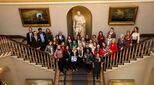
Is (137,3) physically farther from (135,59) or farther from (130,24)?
(135,59)

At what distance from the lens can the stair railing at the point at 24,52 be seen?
43.6 feet

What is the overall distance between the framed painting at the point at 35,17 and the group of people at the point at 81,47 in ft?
2.57

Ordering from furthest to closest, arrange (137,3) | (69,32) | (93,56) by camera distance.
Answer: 1. (69,32)
2. (137,3)
3. (93,56)

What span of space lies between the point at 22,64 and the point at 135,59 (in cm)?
526

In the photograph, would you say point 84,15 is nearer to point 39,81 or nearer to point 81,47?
point 81,47

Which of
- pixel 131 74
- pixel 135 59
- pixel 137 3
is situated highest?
pixel 137 3

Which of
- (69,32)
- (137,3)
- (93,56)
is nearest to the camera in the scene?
(93,56)

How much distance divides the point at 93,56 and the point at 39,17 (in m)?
3.46

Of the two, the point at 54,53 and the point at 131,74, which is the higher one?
the point at 54,53

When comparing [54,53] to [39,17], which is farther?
[39,17]

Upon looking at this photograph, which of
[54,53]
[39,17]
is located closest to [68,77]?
[54,53]

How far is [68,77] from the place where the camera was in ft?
43.5

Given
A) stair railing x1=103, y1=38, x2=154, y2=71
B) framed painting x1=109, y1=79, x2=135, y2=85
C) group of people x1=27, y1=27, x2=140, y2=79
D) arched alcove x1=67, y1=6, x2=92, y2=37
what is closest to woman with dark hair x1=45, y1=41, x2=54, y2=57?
group of people x1=27, y1=27, x2=140, y2=79

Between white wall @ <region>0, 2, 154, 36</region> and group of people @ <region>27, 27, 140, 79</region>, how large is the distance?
0.75 metres
